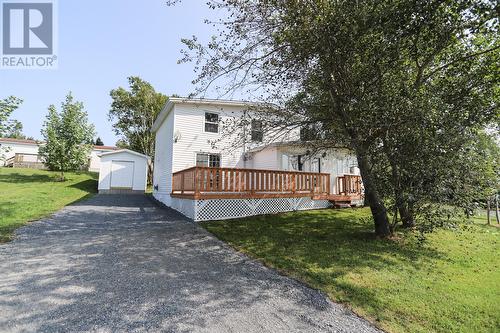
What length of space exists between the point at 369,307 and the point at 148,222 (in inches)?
300

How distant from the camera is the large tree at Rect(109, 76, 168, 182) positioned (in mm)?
28172

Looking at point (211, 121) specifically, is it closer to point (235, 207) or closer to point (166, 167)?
point (166, 167)

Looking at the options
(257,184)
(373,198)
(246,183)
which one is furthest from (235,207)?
(373,198)

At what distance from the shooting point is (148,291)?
13.2 ft

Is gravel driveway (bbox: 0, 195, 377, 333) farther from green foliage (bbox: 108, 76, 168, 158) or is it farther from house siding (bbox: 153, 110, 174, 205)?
green foliage (bbox: 108, 76, 168, 158)

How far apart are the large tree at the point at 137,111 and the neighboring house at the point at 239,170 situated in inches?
466

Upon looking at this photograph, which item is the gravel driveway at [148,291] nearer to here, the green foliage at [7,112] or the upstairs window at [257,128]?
the upstairs window at [257,128]

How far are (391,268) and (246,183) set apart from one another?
623cm

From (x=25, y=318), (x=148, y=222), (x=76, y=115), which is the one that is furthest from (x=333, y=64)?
(x=76, y=115)

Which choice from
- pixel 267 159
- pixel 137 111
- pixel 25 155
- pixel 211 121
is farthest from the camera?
pixel 25 155

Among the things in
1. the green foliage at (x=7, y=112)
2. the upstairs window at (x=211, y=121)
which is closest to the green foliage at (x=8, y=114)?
the green foliage at (x=7, y=112)

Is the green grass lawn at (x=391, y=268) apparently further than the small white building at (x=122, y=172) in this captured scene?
No

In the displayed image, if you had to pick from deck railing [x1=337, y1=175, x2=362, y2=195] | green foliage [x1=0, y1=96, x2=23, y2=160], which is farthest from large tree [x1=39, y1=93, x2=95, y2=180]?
deck railing [x1=337, y1=175, x2=362, y2=195]

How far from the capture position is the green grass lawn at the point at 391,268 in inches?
147
